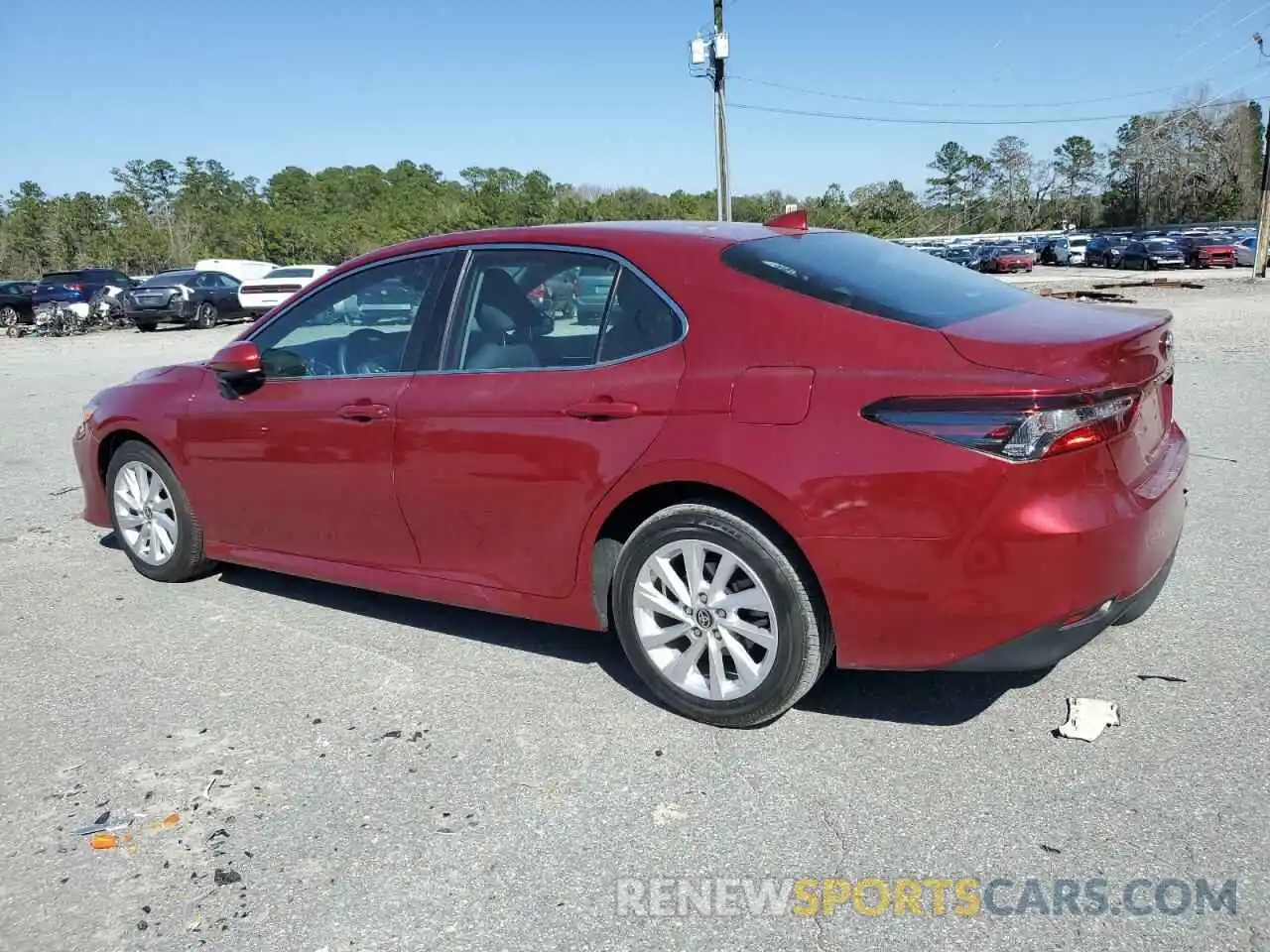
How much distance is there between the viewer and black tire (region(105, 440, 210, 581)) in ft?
16.5

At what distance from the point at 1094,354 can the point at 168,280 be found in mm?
27633

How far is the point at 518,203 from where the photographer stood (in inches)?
2975

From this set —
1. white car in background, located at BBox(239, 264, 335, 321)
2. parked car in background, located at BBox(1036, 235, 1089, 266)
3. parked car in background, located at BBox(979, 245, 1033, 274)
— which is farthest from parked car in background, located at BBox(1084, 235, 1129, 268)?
white car in background, located at BBox(239, 264, 335, 321)

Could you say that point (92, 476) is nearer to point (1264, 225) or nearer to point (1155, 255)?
point (1264, 225)

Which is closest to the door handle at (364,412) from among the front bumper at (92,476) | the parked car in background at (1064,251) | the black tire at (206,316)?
the front bumper at (92,476)

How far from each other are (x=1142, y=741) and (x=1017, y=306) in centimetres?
152

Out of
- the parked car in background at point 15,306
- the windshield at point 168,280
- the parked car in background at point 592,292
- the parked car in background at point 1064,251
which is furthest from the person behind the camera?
the parked car in background at point 1064,251

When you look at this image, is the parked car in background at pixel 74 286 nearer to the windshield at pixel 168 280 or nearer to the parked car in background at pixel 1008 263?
the windshield at pixel 168 280

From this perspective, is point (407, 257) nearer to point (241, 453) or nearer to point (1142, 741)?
point (241, 453)

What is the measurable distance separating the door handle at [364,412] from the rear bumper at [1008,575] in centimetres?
182

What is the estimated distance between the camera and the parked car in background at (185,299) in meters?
26.1

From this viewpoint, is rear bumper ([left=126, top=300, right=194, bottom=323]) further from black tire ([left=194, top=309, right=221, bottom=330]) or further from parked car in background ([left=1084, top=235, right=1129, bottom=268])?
parked car in background ([left=1084, top=235, right=1129, bottom=268])

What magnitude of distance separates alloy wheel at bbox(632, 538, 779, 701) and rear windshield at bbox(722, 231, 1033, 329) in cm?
91

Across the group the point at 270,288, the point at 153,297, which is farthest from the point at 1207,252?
the point at 153,297
